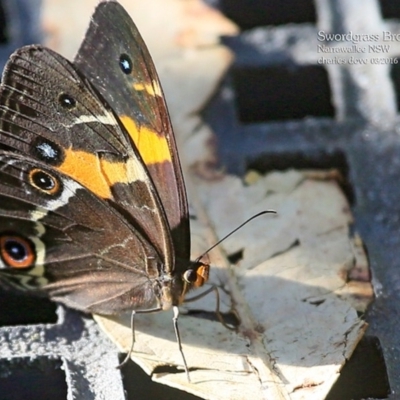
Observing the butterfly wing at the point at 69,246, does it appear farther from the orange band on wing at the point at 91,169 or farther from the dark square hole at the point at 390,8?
the dark square hole at the point at 390,8

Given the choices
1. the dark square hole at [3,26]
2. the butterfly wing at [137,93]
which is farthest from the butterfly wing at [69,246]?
the dark square hole at [3,26]

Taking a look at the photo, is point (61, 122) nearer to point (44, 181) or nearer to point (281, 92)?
point (44, 181)

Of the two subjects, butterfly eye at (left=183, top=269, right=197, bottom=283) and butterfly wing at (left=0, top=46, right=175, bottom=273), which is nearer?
butterfly wing at (left=0, top=46, right=175, bottom=273)

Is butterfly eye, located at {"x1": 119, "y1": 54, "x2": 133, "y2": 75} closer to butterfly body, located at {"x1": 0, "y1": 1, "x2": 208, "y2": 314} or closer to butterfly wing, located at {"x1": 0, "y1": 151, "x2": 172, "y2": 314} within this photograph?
butterfly body, located at {"x1": 0, "y1": 1, "x2": 208, "y2": 314}

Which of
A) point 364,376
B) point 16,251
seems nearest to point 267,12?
point 16,251

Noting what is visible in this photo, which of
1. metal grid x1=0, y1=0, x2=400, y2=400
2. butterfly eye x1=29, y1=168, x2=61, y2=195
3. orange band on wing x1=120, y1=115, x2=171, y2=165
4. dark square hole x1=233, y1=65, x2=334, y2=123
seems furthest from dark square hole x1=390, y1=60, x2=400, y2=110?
butterfly eye x1=29, y1=168, x2=61, y2=195
